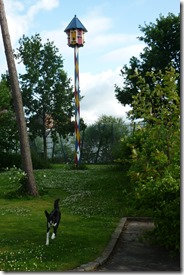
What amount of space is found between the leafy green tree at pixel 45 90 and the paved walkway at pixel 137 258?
3772 centimetres

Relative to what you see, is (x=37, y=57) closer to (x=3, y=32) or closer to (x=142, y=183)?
(x=3, y=32)

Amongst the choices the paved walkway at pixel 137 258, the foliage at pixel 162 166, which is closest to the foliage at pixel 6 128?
the paved walkway at pixel 137 258

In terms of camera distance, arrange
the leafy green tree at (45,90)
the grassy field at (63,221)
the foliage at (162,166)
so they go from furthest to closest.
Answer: the leafy green tree at (45,90) < the foliage at (162,166) < the grassy field at (63,221)

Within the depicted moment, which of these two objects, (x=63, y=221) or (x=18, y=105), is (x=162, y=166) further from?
(x=18, y=105)

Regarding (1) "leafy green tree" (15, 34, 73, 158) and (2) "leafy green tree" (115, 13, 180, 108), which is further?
(1) "leafy green tree" (15, 34, 73, 158)

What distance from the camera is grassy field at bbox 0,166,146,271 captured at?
8539 millimetres

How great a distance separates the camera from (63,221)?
13.0 meters

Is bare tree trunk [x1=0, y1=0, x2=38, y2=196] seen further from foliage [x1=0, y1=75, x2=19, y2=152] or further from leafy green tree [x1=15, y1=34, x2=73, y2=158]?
leafy green tree [x1=15, y1=34, x2=73, y2=158]

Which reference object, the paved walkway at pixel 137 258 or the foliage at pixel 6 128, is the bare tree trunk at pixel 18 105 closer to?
the paved walkway at pixel 137 258

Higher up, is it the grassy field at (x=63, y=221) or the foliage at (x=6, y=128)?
the foliage at (x=6, y=128)

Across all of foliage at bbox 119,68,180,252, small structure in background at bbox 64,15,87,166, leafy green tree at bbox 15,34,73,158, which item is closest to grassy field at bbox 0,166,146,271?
foliage at bbox 119,68,180,252

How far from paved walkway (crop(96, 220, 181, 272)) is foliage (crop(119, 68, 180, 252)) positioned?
32 cm

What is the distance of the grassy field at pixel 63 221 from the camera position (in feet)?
28.0

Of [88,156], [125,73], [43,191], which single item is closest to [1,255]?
[43,191]
